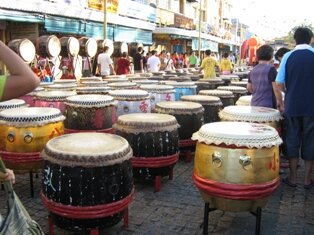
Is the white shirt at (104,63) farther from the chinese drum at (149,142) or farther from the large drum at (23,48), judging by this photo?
the chinese drum at (149,142)

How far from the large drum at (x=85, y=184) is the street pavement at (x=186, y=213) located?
381 millimetres

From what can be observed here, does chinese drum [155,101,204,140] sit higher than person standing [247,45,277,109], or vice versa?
person standing [247,45,277,109]

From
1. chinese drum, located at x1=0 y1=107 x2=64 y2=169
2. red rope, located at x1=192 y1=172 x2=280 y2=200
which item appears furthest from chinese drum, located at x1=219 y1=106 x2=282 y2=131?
chinese drum, located at x1=0 y1=107 x2=64 y2=169

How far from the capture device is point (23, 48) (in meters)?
9.66

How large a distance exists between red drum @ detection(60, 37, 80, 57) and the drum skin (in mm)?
9417

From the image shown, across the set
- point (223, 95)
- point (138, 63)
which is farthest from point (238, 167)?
point (138, 63)

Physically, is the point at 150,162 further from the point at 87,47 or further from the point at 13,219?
the point at 87,47

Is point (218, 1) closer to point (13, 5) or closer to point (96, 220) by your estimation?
point (13, 5)

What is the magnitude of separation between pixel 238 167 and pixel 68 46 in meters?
9.67

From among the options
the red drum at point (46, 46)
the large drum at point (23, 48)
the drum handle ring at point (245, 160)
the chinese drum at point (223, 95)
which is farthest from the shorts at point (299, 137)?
the red drum at point (46, 46)

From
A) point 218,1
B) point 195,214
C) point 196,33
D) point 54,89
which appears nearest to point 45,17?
point 54,89

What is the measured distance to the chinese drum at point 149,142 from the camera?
419 cm

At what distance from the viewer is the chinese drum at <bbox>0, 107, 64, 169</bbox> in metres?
3.85

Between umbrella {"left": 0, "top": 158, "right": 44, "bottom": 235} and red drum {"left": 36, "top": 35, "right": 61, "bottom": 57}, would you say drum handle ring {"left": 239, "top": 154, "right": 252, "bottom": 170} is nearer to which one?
umbrella {"left": 0, "top": 158, "right": 44, "bottom": 235}
